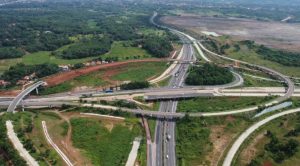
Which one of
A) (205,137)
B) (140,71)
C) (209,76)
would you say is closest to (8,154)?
(205,137)

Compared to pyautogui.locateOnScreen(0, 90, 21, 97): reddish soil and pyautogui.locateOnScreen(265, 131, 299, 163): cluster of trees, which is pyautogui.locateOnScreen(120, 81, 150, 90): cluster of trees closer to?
pyautogui.locateOnScreen(0, 90, 21, 97): reddish soil

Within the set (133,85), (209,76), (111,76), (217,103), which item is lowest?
(217,103)

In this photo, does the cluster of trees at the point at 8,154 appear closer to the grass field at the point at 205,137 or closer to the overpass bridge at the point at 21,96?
the overpass bridge at the point at 21,96

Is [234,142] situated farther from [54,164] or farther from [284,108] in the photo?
[54,164]

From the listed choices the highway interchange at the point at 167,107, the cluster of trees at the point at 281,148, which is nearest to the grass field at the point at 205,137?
the highway interchange at the point at 167,107

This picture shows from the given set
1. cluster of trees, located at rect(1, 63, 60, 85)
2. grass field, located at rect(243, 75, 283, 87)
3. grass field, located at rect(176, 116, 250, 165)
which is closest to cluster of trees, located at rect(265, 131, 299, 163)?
grass field, located at rect(176, 116, 250, 165)

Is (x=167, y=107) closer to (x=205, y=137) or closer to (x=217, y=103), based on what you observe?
(x=217, y=103)
